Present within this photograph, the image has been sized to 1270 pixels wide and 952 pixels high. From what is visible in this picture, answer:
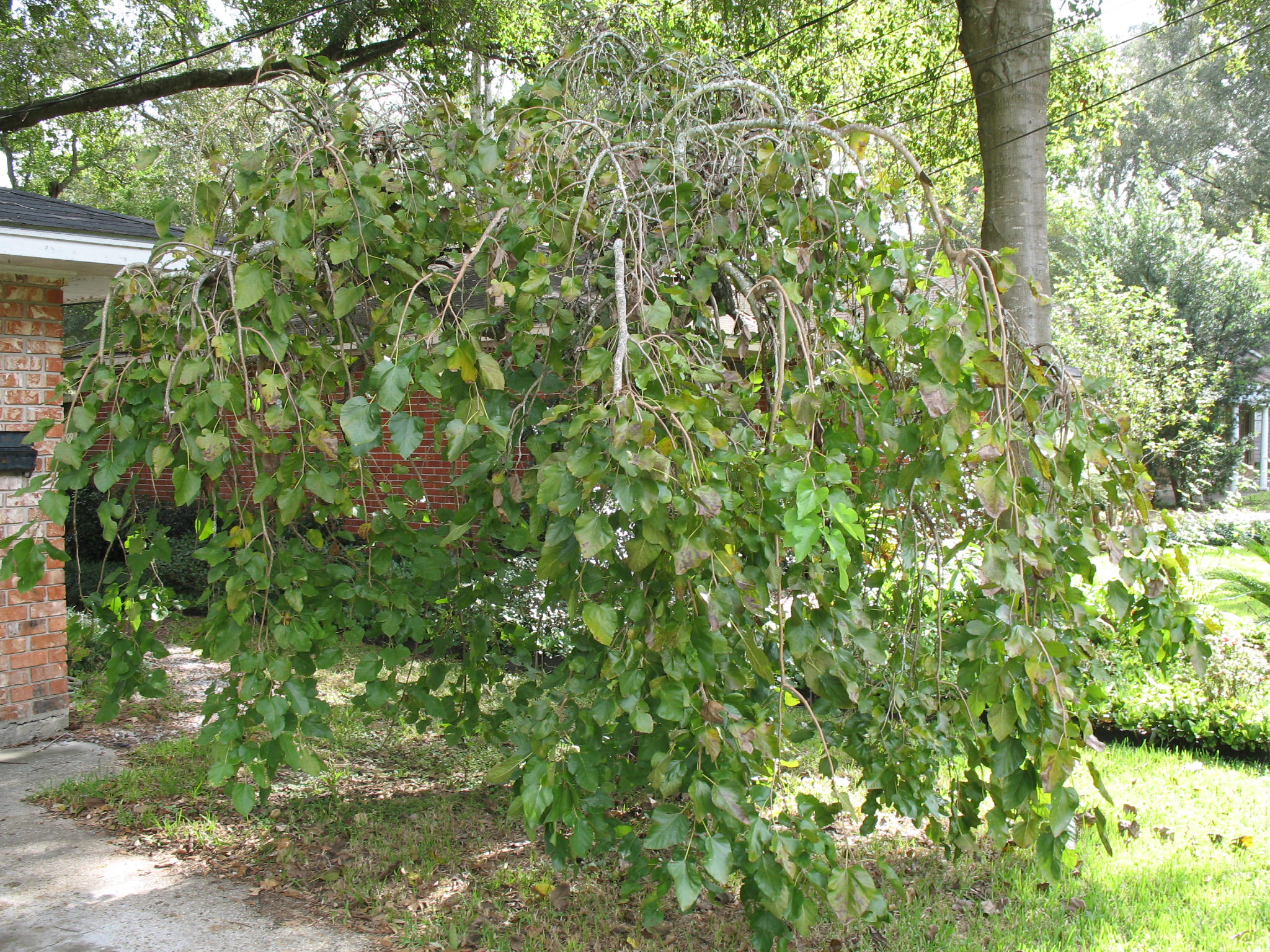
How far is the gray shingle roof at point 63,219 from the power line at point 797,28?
539 centimetres

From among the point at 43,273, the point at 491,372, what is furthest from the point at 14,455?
the point at 491,372

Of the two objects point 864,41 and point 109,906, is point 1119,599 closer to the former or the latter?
point 109,906

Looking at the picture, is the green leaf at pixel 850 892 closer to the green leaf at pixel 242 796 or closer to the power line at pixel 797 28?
the green leaf at pixel 242 796

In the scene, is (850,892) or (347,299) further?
(347,299)

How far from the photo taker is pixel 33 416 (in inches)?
207

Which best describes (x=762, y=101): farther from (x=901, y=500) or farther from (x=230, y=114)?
(x=230, y=114)

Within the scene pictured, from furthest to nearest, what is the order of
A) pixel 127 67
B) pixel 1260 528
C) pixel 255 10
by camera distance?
pixel 127 67
pixel 1260 528
pixel 255 10

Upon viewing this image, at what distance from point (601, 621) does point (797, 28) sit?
8509 mm

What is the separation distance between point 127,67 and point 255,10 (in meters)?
4.99

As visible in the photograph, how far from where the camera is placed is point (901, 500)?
257 centimetres

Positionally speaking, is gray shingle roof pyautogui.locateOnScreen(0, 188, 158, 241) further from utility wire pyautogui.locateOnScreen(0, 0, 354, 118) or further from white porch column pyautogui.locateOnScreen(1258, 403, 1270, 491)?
white porch column pyautogui.locateOnScreen(1258, 403, 1270, 491)

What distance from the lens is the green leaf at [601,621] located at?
1.79 meters

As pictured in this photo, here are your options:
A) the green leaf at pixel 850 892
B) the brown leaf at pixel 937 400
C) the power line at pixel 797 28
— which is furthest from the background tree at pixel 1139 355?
the green leaf at pixel 850 892

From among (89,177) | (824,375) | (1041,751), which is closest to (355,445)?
(824,375)
